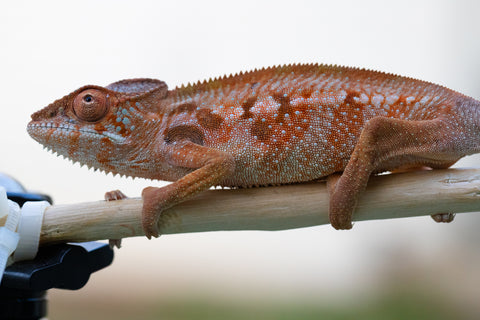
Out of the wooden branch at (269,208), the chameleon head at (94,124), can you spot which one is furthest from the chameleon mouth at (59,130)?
the wooden branch at (269,208)

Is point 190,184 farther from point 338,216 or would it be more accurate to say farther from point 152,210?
point 338,216

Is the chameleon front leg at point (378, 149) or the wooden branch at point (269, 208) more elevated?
the chameleon front leg at point (378, 149)

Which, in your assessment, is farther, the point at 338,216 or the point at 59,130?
the point at 59,130

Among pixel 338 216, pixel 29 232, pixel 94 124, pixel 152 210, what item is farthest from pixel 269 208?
pixel 29 232

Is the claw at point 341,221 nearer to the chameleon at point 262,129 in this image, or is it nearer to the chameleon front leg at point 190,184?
the chameleon at point 262,129

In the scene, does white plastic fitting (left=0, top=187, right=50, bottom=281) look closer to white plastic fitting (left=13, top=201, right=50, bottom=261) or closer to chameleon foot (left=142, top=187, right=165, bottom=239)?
white plastic fitting (left=13, top=201, right=50, bottom=261)

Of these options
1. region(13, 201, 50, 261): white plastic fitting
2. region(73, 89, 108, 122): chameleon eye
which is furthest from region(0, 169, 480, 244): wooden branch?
region(73, 89, 108, 122): chameleon eye

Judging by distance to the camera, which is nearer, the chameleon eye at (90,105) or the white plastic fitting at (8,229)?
the white plastic fitting at (8,229)
